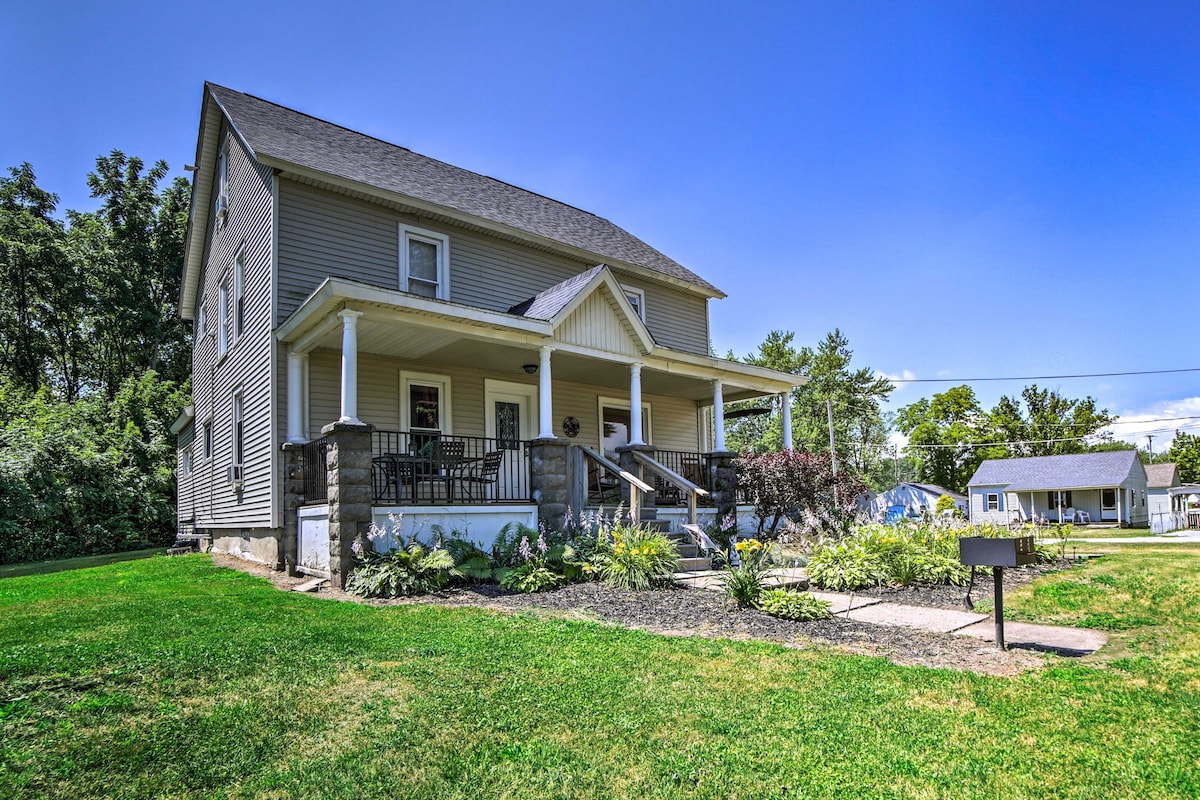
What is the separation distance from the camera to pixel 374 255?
11656 millimetres

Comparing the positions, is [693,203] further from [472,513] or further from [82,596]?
[82,596]

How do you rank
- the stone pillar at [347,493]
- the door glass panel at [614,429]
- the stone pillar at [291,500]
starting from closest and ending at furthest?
the stone pillar at [347,493], the stone pillar at [291,500], the door glass panel at [614,429]

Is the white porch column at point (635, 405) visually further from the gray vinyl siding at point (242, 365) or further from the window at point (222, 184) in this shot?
the window at point (222, 184)

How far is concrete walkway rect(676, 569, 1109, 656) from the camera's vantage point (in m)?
5.10

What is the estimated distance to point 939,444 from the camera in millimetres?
48625

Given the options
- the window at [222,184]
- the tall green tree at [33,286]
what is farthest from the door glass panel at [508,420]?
the tall green tree at [33,286]

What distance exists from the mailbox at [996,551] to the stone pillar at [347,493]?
647 centimetres

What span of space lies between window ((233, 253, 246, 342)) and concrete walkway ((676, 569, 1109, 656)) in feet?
32.7

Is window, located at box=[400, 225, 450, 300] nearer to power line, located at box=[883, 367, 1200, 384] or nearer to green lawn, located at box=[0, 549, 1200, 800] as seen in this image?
green lawn, located at box=[0, 549, 1200, 800]

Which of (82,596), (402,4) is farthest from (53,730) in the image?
(402,4)

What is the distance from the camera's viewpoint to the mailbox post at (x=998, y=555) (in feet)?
15.6

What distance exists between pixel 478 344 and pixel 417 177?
446 centimetres

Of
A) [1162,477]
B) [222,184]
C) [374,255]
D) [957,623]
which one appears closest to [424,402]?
[374,255]

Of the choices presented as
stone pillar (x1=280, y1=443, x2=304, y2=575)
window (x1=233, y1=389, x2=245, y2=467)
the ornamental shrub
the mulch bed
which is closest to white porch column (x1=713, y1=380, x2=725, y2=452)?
the ornamental shrub
